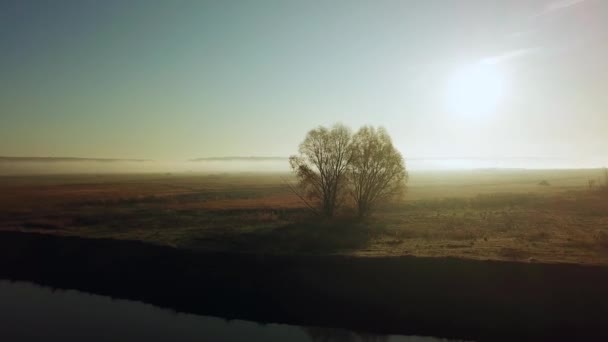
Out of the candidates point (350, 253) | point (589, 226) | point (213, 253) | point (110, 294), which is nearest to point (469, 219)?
point (589, 226)

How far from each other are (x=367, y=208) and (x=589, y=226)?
77.0 feet

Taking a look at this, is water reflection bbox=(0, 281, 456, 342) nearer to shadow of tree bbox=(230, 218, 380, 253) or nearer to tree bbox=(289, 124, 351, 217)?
shadow of tree bbox=(230, 218, 380, 253)

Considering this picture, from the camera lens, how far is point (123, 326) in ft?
75.6

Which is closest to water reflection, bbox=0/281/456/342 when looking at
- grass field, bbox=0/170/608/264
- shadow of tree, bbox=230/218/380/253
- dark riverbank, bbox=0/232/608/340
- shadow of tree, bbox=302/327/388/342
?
shadow of tree, bbox=302/327/388/342

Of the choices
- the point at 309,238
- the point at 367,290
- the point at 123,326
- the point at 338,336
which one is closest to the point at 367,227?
the point at 309,238

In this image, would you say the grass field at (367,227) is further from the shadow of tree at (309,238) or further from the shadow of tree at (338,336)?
the shadow of tree at (338,336)

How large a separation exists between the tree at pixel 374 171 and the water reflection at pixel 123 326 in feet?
100.0

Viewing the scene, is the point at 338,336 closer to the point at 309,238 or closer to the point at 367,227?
the point at 309,238

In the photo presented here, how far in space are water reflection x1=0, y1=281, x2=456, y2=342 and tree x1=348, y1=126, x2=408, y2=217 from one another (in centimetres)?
3047

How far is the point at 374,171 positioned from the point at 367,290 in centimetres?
2829

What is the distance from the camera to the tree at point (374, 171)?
52.0 meters

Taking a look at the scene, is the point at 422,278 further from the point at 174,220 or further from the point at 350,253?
the point at 174,220

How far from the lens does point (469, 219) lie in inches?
1842

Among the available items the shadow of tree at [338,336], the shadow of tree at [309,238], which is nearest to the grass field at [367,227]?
the shadow of tree at [309,238]
